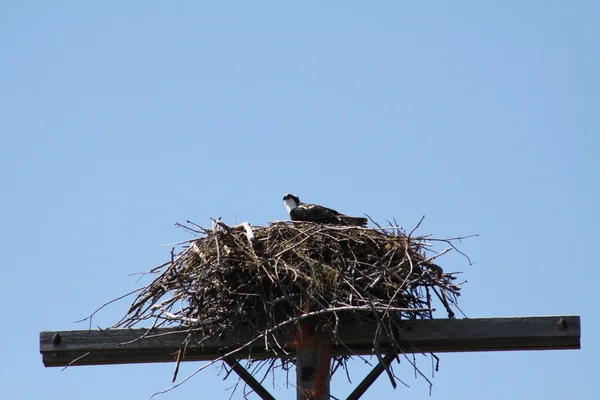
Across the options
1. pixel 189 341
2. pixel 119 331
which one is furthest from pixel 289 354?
pixel 119 331

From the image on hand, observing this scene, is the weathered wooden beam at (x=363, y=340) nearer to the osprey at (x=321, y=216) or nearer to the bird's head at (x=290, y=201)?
the osprey at (x=321, y=216)

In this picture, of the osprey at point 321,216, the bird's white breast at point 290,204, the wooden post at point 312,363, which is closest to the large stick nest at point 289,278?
the wooden post at point 312,363

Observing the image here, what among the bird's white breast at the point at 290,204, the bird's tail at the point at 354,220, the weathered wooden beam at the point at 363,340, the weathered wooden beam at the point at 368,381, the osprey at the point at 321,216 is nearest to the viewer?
the weathered wooden beam at the point at 368,381

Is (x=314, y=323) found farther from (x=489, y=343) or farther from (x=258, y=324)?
(x=489, y=343)

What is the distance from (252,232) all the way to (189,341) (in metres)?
1.21

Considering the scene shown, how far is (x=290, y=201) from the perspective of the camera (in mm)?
10086

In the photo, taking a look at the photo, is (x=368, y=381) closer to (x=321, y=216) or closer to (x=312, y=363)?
(x=312, y=363)

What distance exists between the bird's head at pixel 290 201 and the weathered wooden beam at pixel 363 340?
4219mm

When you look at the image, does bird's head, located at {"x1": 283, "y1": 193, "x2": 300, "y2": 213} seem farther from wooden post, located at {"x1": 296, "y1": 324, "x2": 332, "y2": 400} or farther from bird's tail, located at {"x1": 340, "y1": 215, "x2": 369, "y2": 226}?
wooden post, located at {"x1": 296, "y1": 324, "x2": 332, "y2": 400}

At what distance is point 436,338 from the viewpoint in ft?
18.7

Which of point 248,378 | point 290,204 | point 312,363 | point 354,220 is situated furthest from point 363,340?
point 290,204

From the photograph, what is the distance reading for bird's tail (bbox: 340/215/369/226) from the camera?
848 cm

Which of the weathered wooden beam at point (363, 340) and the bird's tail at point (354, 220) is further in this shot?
the bird's tail at point (354, 220)

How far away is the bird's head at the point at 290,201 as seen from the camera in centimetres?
1001
